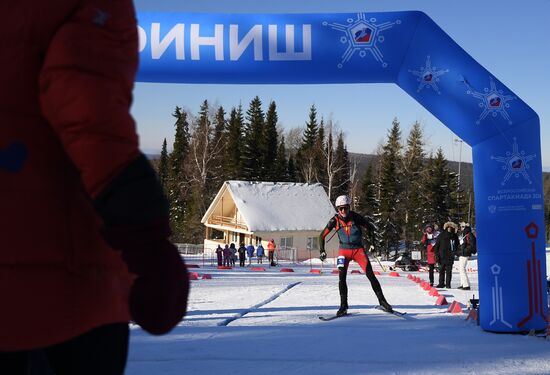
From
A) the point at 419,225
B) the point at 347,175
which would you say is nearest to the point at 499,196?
the point at 419,225

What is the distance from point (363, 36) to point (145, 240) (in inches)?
223

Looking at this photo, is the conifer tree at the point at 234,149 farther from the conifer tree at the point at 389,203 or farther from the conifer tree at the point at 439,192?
the conifer tree at the point at 439,192

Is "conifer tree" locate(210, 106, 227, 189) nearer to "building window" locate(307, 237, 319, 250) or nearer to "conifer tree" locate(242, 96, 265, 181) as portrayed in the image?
"conifer tree" locate(242, 96, 265, 181)

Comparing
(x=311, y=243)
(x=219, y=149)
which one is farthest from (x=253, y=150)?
(x=311, y=243)

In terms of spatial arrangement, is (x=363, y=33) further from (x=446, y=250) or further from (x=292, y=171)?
(x=292, y=171)

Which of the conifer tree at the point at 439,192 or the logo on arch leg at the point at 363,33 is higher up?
the conifer tree at the point at 439,192

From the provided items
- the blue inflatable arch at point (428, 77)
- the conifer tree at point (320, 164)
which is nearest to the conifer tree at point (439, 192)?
the conifer tree at point (320, 164)

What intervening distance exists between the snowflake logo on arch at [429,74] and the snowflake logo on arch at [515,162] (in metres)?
0.98

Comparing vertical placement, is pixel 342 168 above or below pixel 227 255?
above

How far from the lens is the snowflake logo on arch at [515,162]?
593 cm

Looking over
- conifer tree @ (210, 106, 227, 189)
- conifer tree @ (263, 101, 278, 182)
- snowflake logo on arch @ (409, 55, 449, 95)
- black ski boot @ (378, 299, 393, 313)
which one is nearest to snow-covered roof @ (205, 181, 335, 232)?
conifer tree @ (210, 106, 227, 189)

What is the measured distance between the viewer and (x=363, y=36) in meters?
6.29

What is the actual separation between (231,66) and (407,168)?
52.0 meters

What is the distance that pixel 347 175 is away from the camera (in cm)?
6694
